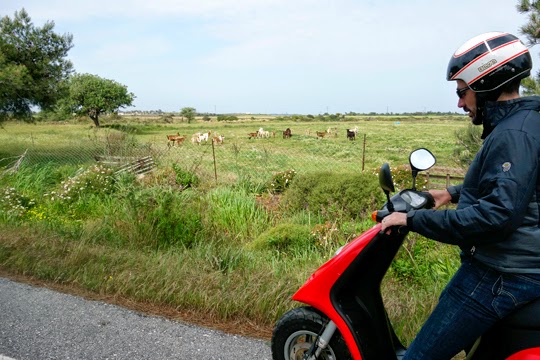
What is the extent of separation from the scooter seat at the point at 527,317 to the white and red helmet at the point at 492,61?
34.5 inches

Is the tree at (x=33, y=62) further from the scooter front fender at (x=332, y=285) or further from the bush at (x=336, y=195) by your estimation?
the scooter front fender at (x=332, y=285)

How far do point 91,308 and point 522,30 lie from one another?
23.2ft

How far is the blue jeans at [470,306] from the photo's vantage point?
1.83 metres

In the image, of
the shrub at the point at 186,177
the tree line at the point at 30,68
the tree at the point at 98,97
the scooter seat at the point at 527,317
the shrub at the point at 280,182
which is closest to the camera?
the scooter seat at the point at 527,317

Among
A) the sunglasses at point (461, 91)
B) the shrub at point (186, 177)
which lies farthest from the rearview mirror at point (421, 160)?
the shrub at point (186, 177)

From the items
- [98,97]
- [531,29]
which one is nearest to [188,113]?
[98,97]

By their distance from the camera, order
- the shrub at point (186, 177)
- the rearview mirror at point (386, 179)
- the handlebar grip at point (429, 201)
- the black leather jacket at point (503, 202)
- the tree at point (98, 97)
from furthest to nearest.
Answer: the tree at point (98, 97), the shrub at point (186, 177), the handlebar grip at point (429, 201), the rearview mirror at point (386, 179), the black leather jacket at point (503, 202)

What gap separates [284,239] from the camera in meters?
6.50

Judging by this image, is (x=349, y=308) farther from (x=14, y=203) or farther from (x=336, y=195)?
(x=14, y=203)

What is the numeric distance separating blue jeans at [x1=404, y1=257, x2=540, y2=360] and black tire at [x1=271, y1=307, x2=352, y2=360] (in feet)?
1.59

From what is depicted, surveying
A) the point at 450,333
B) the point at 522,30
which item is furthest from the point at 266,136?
the point at 450,333

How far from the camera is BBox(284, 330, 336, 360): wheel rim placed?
2.53 metres

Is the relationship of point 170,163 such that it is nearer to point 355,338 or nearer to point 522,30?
point 522,30

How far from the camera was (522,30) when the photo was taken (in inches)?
280
